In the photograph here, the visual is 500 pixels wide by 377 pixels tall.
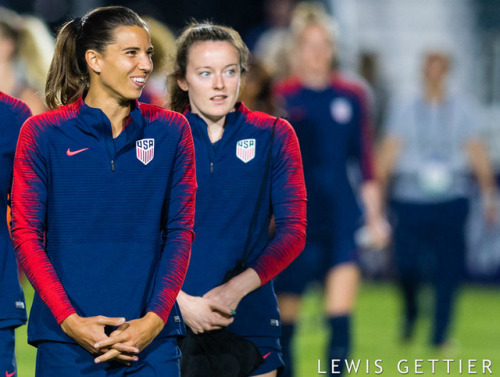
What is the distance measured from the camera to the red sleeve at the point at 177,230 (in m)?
4.00

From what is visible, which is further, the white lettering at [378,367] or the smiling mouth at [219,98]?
the white lettering at [378,367]

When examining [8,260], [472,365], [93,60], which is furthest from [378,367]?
[93,60]

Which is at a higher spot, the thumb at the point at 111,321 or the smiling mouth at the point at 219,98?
the smiling mouth at the point at 219,98

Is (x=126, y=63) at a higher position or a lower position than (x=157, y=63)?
lower

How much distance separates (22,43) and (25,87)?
0.37m

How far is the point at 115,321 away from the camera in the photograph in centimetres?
390

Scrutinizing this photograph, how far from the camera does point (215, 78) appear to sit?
4773 mm

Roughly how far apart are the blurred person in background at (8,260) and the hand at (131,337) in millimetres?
642

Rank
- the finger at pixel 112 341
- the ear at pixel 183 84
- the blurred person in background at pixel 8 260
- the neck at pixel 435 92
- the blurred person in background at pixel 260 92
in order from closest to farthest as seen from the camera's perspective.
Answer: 1. the finger at pixel 112 341
2. the blurred person in background at pixel 8 260
3. the ear at pixel 183 84
4. the blurred person in background at pixel 260 92
5. the neck at pixel 435 92

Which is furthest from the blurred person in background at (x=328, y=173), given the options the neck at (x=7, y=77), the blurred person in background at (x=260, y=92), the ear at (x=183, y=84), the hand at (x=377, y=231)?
the ear at (x=183, y=84)

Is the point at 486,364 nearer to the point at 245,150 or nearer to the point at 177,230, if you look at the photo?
the point at 245,150

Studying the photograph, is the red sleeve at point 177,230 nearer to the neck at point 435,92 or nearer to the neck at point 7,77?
the neck at point 7,77

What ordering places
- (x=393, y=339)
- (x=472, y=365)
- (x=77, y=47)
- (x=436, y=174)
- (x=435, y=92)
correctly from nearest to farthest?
(x=77, y=47) → (x=472, y=365) → (x=436, y=174) → (x=435, y=92) → (x=393, y=339)

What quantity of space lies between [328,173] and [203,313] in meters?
3.34
